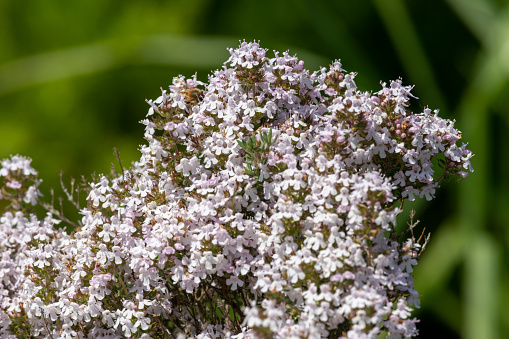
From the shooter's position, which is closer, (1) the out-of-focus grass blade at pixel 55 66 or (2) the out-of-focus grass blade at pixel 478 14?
(2) the out-of-focus grass blade at pixel 478 14

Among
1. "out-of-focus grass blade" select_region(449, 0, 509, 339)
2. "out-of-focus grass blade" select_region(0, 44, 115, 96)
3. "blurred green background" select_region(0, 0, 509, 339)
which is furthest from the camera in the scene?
"out-of-focus grass blade" select_region(0, 44, 115, 96)

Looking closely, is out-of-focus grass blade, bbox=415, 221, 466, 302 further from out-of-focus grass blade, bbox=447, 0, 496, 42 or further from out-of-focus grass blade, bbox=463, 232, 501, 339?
out-of-focus grass blade, bbox=447, 0, 496, 42

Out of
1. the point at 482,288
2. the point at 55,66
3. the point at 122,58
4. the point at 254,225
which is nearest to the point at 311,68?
the point at 122,58

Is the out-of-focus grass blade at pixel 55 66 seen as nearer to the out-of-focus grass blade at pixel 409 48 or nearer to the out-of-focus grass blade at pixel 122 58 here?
the out-of-focus grass blade at pixel 122 58

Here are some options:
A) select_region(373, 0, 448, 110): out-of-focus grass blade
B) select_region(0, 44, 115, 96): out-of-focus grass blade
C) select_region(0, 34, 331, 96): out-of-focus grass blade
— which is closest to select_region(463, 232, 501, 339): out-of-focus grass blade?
select_region(373, 0, 448, 110): out-of-focus grass blade

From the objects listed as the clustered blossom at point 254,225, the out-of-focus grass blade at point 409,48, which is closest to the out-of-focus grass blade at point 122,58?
the out-of-focus grass blade at point 409,48

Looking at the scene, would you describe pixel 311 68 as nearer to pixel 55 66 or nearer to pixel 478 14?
pixel 478 14

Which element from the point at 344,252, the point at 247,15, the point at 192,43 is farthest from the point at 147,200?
the point at 247,15
